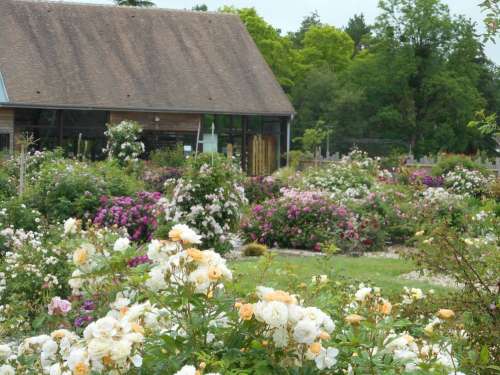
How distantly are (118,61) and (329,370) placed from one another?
101 feet

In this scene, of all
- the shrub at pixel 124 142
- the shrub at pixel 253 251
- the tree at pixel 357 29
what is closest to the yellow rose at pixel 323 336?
the shrub at pixel 253 251

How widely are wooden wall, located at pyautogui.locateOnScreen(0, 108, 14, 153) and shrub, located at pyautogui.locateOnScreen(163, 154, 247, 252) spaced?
719 inches

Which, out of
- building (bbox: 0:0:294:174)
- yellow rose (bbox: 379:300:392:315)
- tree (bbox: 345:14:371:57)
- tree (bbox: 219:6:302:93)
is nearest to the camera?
yellow rose (bbox: 379:300:392:315)

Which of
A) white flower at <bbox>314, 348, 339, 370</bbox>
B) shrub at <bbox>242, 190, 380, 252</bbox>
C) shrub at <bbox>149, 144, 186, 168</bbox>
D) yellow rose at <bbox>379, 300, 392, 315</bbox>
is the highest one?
yellow rose at <bbox>379, 300, 392, 315</bbox>

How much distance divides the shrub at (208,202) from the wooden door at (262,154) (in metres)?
21.5

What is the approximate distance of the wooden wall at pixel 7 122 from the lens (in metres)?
30.2

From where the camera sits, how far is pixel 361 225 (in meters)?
15.2

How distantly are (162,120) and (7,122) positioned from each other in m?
5.76

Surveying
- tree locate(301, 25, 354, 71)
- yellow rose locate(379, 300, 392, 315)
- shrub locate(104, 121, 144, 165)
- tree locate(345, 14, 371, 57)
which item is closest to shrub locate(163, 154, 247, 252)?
yellow rose locate(379, 300, 392, 315)

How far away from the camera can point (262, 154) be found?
35.7m

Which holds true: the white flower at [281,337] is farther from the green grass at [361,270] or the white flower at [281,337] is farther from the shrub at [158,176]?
the shrub at [158,176]

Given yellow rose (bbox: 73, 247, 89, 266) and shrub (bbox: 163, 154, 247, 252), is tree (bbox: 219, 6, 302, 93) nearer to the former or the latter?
shrub (bbox: 163, 154, 247, 252)

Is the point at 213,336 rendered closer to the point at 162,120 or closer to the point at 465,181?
the point at 465,181

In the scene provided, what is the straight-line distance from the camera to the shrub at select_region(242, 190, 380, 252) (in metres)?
14.7
